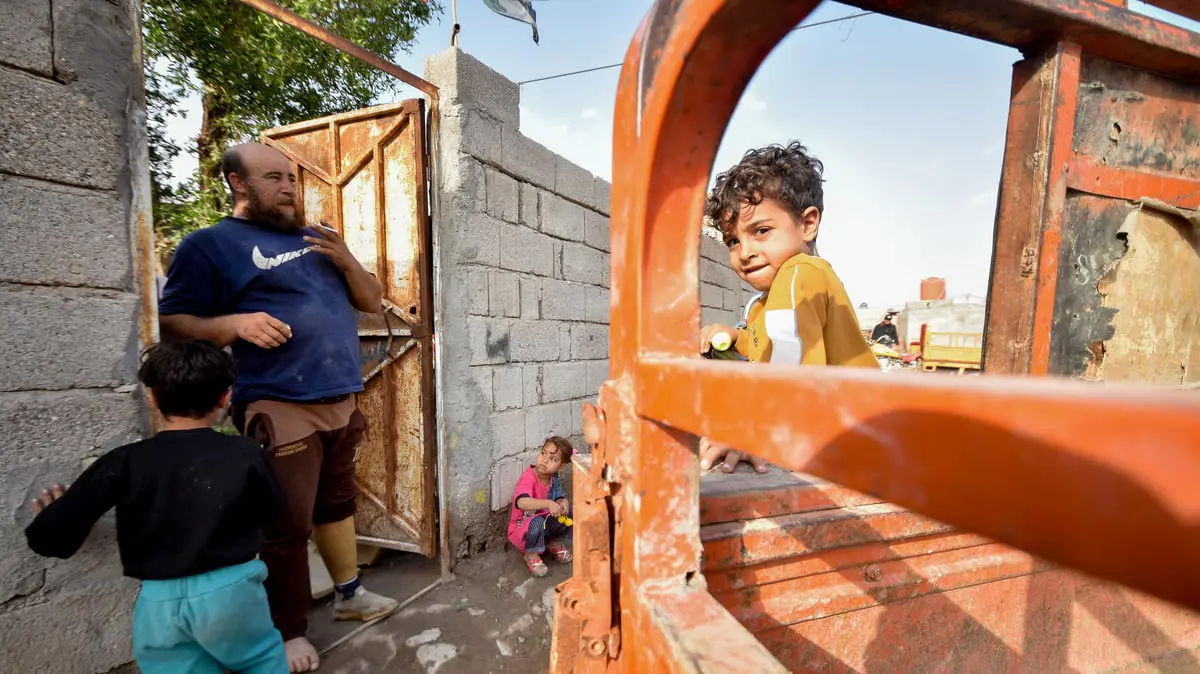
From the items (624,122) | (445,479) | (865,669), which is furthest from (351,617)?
(624,122)

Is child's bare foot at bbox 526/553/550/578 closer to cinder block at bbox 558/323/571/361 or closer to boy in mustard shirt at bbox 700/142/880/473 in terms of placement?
cinder block at bbox 558/323/571/361

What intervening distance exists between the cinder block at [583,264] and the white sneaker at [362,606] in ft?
7.39

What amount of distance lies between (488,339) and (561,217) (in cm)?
111

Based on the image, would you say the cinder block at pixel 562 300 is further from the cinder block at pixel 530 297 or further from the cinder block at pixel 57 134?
the cinder block at pixel 57 134

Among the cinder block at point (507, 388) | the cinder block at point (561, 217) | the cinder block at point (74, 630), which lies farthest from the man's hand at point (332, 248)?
the cinder block at point (561, 217)

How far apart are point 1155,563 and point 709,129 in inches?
22.2

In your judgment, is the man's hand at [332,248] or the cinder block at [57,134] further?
the man's hand at [332,248]

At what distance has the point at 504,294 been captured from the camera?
3059mm

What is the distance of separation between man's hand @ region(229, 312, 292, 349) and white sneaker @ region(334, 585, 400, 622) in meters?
1.39

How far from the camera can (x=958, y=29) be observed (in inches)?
37.2

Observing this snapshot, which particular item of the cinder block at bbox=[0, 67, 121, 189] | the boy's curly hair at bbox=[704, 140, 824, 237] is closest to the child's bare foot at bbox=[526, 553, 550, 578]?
the boy's curly hair at bbox=[704, 140, 824, 237]

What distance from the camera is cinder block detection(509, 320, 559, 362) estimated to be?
3.16 metres

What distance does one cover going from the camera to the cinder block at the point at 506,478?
300 cm

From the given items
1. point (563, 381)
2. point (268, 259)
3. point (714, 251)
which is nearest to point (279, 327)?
point (268, 259)
